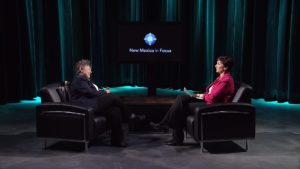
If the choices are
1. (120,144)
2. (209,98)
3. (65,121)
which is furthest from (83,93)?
(209,98)

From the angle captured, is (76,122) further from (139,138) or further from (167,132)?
(167,132)

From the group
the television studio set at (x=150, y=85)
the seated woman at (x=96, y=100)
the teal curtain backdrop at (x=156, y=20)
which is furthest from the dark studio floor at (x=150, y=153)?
the teal curtain backdrop at (x=156, y=20)

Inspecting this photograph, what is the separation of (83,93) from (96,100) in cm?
17

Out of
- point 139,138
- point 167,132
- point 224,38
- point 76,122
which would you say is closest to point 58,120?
point 76,122

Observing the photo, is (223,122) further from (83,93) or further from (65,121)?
(65,121)

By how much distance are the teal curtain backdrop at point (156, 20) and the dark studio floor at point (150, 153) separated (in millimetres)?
2470

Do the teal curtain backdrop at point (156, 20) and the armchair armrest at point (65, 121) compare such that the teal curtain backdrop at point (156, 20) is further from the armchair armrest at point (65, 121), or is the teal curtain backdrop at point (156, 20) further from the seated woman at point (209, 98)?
the armchair armrest at point (65, 121)

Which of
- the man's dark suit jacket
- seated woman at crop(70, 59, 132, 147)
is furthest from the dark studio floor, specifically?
the man's dark suit jacket

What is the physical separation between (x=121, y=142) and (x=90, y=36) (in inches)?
196

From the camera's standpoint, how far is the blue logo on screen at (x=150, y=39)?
635 centimetres

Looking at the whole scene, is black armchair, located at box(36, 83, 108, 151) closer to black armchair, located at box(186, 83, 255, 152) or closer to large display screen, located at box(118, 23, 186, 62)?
black armchair, located at box(186, 83, 255, 152)

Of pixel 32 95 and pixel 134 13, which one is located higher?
pixel 134 13

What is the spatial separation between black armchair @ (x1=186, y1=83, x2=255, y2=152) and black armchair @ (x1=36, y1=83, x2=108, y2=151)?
3.78 feet

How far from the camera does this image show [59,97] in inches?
189
